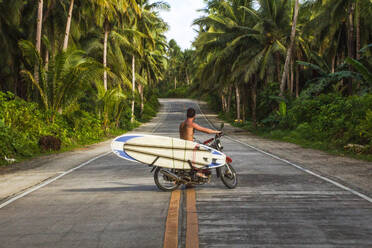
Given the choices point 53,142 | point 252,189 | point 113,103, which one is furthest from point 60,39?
point 252,189

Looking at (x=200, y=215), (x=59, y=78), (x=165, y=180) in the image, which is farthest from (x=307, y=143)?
(x=200, y=215)

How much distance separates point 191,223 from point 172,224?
27cm

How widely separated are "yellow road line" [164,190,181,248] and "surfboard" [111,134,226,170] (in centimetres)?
73

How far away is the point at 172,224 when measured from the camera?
5.67 metres

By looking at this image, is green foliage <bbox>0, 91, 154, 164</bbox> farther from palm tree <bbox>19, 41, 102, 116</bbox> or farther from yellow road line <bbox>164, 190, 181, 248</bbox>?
yellow road line <bbox>164, 190, 181, 248</bbox>

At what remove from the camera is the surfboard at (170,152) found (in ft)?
26.1

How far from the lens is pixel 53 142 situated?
18.0 metres

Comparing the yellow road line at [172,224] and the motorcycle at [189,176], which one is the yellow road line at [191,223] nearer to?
the yellow road line at [172,224]

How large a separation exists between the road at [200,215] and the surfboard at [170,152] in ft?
1.93

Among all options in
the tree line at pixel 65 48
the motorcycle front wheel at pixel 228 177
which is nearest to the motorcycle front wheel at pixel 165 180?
the motorcycle front wheel at pixel 228 177

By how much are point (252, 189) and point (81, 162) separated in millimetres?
7292

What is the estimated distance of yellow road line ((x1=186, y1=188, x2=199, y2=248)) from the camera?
4891 millimetres

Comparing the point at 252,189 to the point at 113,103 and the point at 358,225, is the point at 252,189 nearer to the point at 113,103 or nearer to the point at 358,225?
the point at 358,225

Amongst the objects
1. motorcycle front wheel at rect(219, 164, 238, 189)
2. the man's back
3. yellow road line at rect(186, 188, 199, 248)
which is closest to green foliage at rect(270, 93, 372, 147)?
motorcycle front wheel at rect(219, 164, 238, 189)
